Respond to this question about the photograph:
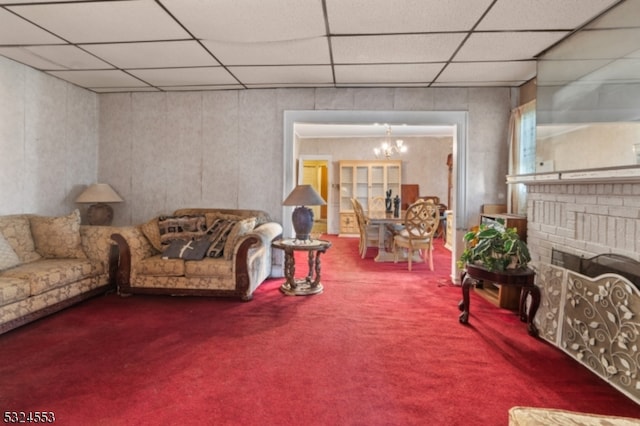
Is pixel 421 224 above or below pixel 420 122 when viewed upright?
below

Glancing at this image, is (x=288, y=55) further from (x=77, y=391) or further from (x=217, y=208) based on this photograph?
(x=77, y=391)

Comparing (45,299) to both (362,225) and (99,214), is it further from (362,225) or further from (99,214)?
(362,225)

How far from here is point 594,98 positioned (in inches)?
96.2

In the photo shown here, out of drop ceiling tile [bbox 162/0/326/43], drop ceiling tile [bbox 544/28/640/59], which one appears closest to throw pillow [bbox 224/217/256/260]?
drop ceiling tile [bbox 162/0/326/43]

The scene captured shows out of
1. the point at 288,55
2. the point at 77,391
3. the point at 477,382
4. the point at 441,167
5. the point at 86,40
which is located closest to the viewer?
the point at 77,391

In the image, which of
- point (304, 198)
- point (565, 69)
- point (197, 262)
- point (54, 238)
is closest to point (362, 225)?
point (304, 198)

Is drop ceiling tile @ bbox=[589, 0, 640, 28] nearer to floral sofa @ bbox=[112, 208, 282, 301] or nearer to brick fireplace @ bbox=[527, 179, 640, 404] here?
brick fireplace @ bbox=[527, 179, 640, 404]

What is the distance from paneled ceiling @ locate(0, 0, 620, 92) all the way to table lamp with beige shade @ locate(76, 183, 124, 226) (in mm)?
1297

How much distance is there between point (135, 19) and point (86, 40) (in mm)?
733

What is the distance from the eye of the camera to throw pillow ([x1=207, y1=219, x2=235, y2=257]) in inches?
145

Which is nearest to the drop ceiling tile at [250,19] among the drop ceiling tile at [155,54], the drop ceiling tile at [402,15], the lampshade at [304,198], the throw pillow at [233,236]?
the drop ceiling tile at [402,15]

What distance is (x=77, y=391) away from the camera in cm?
194

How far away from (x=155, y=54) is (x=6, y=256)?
2267 millimetres

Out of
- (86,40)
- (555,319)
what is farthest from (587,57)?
(86,40)
